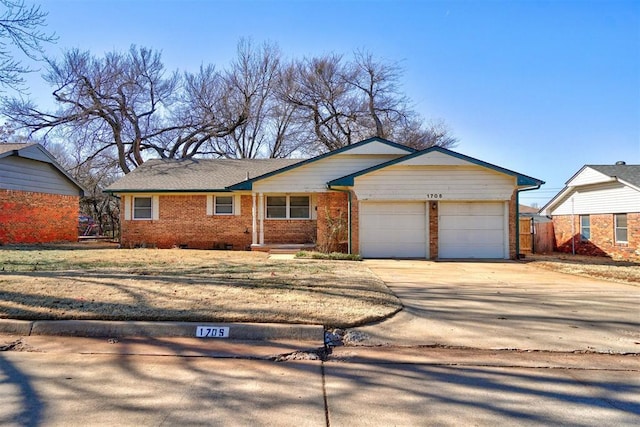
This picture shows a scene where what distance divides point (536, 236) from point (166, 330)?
22805 mm

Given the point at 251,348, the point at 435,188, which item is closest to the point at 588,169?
the point at 435,188

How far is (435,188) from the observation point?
1508 centimetres

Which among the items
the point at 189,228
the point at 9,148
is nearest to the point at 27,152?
the point at 9,148

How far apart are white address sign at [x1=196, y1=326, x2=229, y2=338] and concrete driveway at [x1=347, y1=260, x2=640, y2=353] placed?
156cm

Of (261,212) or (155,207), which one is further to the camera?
(155,207)

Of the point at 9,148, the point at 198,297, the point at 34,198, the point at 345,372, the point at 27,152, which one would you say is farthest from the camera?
the point at 34,198

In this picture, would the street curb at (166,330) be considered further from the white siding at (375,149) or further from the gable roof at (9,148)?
the gable roof at (9,148)

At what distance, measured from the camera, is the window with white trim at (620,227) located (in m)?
18.0

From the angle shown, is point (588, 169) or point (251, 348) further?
point (588, 169)

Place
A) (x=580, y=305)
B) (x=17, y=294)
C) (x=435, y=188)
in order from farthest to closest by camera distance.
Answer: (x=435, y=188) < (x=580, y=305) < (x=17, y=294)

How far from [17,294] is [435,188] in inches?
498

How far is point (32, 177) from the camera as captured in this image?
1920cm

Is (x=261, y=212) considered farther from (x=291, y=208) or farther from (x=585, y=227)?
(x=585, y=227)

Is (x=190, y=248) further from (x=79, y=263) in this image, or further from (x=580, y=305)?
(x=580, y=305)
